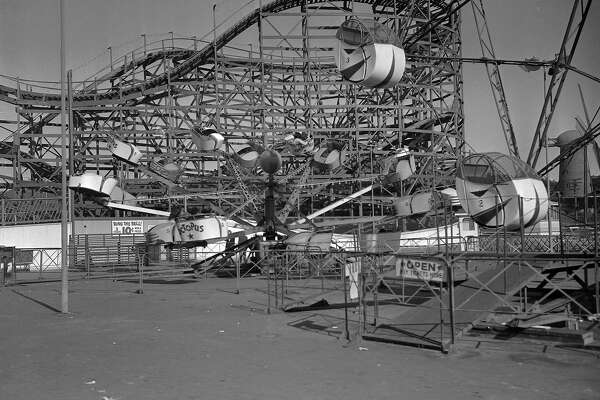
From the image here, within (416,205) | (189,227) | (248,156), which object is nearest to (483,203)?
(416,205)

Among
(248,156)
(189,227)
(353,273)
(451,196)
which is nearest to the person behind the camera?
(353,273)

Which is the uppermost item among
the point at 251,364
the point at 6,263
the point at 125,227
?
the point at 125,227

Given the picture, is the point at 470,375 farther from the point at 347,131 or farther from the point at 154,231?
the point at 347,131

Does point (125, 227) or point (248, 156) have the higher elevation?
point (248, 156)

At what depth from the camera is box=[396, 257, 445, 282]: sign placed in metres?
10.8

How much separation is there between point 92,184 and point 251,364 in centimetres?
1562

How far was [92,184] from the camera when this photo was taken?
2338 cm

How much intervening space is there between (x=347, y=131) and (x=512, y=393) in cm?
3424

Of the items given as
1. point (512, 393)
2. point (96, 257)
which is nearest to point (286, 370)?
point (512, 393)

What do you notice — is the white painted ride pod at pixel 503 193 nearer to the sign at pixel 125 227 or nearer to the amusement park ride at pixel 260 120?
the amusement park ride at pixel 260 120

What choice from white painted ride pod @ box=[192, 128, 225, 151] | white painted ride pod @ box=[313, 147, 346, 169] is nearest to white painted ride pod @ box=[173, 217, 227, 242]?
white painted ride pod @ box=[192, 128, 225, 151]

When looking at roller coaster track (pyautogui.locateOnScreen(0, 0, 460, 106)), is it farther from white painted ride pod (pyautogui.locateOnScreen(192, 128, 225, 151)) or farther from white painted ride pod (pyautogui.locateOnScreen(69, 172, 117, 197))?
white painted ride pod (pyautogui.locateOnScreen(69, 172, 117, 197))

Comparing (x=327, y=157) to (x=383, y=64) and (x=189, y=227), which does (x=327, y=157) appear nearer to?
(x=189, y=227)

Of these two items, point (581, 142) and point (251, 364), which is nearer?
point (251, 364)
